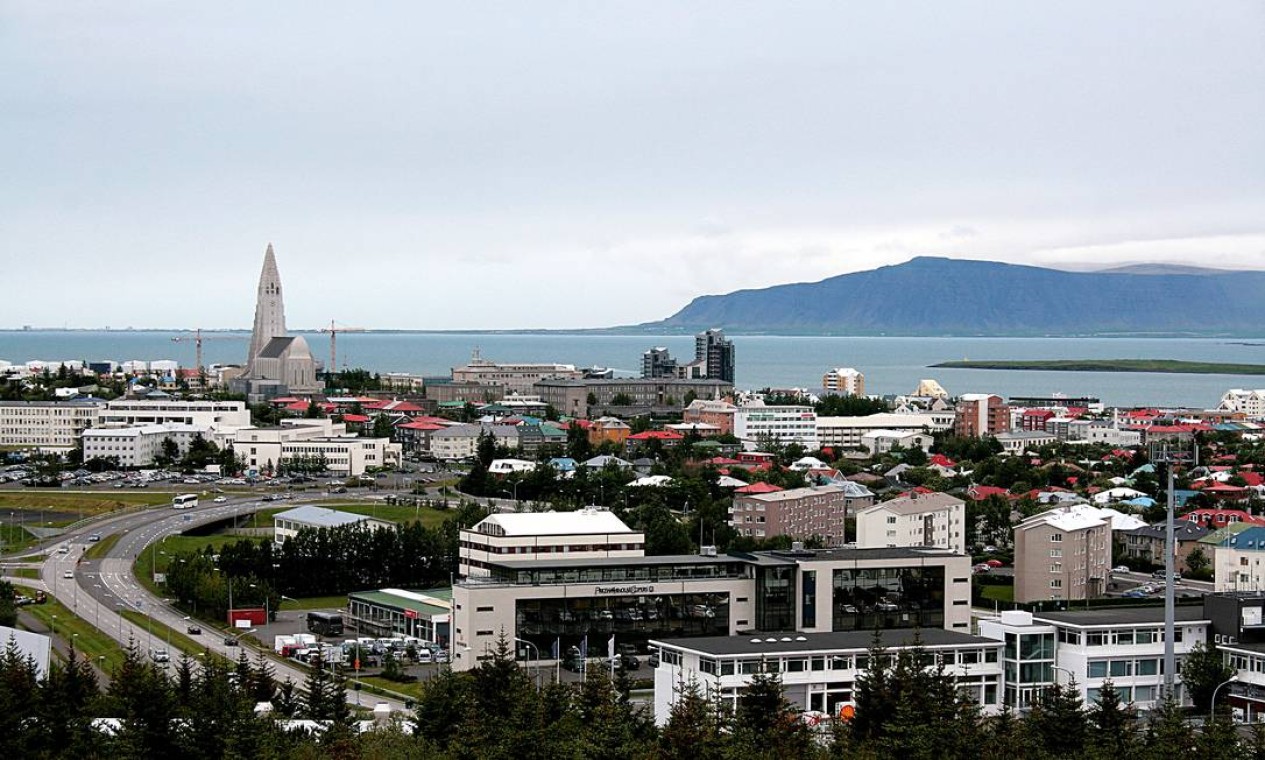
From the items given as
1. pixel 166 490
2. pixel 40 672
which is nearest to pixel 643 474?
pixel 166 490

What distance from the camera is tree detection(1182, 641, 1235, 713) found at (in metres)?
21.2

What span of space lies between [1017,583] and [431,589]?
10065mm

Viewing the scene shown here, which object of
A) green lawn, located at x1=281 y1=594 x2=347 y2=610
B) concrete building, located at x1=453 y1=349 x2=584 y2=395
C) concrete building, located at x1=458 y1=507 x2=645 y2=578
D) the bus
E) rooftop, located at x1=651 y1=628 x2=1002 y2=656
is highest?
concrete building, located at x1=453 y1=349 x2=584 y2=395

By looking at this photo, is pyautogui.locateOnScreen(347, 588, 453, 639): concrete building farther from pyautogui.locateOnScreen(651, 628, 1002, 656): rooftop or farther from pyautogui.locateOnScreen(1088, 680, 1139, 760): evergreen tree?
pyautogui.locateOnScreen(1088, 680, 1139, 760): evergreen tree

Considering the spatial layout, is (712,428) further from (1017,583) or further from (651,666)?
(651,666)

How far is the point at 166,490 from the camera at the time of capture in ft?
156

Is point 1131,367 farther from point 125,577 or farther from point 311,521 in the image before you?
point 125,577

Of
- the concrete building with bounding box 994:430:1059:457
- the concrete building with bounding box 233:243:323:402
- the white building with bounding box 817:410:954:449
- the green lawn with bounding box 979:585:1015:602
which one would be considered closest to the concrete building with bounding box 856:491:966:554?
the green lawn with bounding box 979:585:1015:602

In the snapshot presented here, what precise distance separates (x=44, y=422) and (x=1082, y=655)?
45039 mm

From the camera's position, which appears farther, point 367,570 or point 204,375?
point 204,375

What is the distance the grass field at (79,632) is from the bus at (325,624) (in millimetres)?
3062

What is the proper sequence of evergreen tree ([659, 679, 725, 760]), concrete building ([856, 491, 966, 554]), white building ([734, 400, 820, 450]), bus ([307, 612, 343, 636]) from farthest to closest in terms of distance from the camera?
white building ([734, 400, 820, 450]), concrete building ([856, 491, 966, 554]), bus ([307, 612, 343, 636]), evergreen tree ([659, 679, 725, 760])

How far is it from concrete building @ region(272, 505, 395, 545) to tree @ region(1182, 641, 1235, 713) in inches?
712

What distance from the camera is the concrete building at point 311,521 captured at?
36094 mm
